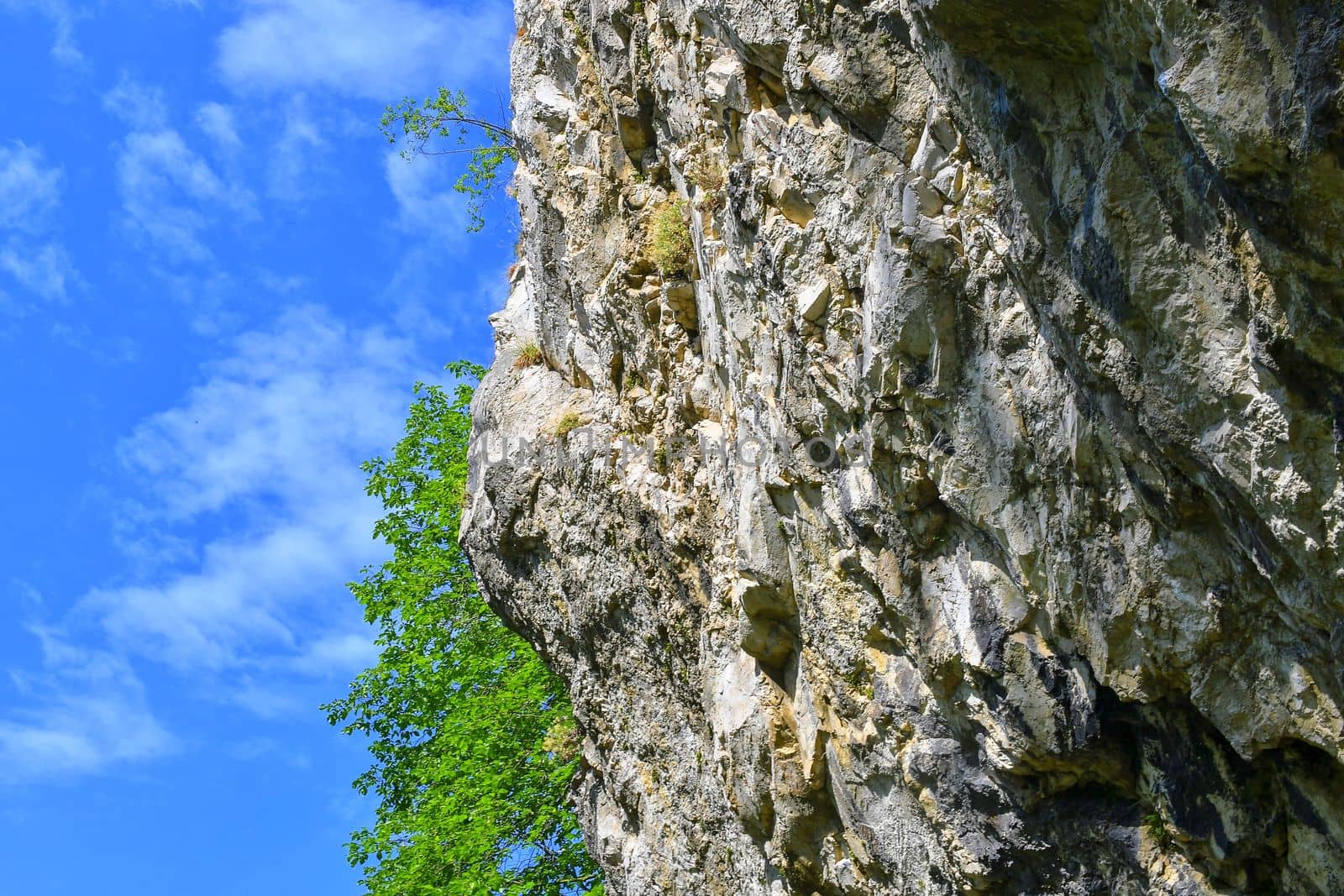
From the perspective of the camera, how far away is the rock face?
393 cm

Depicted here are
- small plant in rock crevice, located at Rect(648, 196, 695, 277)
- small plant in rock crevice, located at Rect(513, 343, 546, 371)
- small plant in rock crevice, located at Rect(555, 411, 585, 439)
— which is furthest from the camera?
small plant in rock crevice, located at Rect(513, 343, 546, 371)

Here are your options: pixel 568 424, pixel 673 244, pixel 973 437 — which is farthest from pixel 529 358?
pixel 973 437

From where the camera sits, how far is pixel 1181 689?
511cm

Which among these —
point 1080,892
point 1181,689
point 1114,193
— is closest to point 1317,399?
point 1114,193

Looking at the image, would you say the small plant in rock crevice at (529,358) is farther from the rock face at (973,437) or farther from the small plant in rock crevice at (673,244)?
the small plant in rock crevice at (673,244)

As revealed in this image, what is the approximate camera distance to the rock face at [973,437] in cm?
393

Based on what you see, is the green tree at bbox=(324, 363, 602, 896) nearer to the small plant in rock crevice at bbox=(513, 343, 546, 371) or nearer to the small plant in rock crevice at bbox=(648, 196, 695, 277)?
the small plant in rock crevice at bbox=(513, 343, 546, 371)

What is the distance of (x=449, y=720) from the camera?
15.4m

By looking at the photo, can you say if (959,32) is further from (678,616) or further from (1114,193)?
(678,616)

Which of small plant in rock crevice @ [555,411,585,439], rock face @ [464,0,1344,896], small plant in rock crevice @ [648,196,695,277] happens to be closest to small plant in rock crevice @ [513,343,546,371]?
small plant in rock crevice @ [555,411,585,439]

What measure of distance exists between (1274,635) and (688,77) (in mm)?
5422

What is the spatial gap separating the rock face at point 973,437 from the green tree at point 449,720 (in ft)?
14.3

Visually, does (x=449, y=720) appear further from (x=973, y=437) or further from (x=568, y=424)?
(x=973, y=437)

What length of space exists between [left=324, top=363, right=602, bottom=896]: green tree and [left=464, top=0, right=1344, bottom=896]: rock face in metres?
4.36
